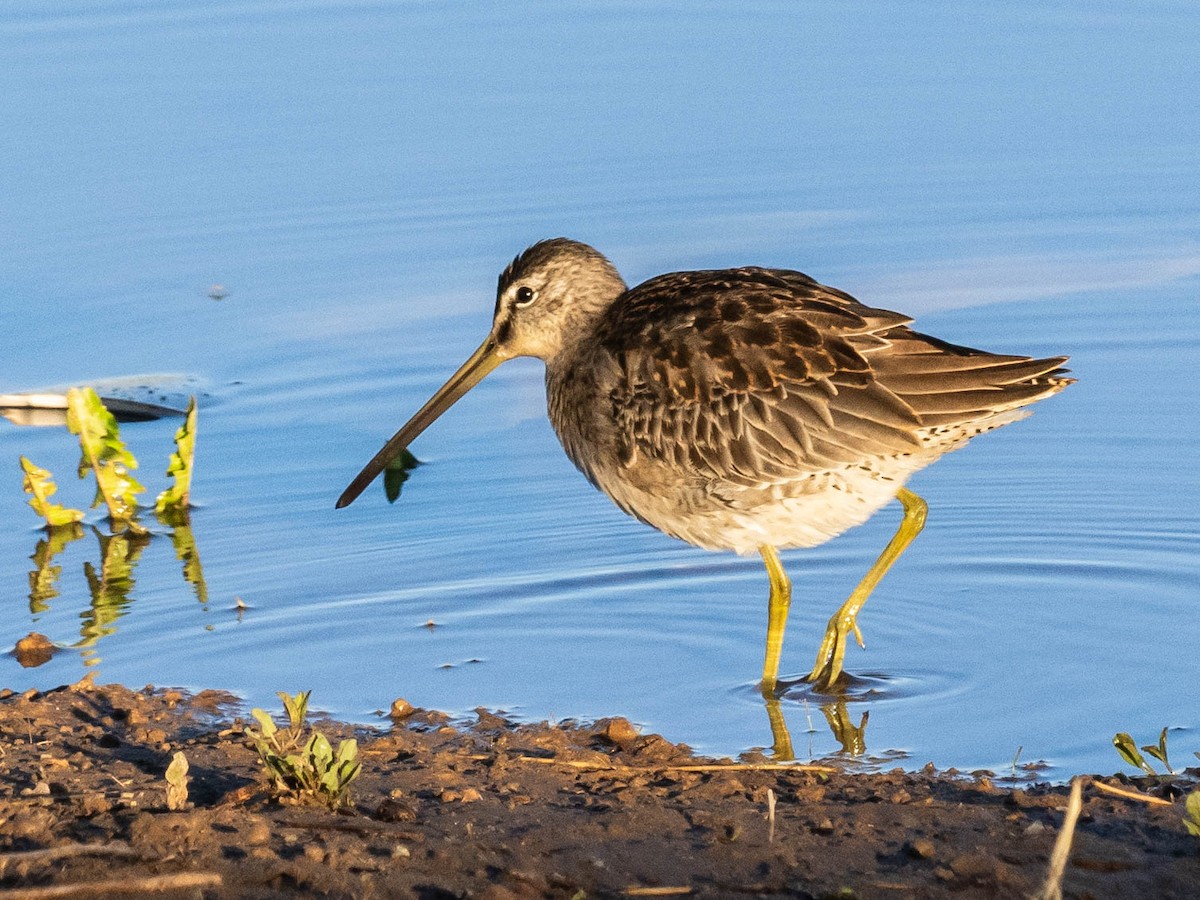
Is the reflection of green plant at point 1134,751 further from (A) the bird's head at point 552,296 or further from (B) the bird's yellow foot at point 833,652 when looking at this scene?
(A) the bird's head at point 552,296

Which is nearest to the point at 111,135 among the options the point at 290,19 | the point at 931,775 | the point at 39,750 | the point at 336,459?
the point at 290,19

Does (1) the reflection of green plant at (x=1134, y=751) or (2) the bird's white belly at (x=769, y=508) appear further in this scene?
(2) the bird's white belly at (x=769, y=508)

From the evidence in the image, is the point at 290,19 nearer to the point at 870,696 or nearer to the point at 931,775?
the point at 870,696

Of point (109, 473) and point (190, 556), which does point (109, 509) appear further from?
point (190, 556)

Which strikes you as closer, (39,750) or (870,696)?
(39,750)

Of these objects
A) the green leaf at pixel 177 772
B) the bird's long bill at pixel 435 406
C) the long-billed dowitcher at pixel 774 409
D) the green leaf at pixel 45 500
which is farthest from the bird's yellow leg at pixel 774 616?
the green leaf at pixel 45 500

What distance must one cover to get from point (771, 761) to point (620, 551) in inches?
74.9

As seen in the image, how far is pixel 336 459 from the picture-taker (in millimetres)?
7855

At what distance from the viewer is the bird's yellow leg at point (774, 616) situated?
5.91 meters

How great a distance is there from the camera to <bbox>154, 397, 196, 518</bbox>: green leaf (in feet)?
23.6

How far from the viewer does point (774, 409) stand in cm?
583

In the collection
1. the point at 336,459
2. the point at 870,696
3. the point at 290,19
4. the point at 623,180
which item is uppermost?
the point at 290,19

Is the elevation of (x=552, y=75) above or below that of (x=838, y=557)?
above

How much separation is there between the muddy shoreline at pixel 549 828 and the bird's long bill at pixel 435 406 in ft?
6.66
